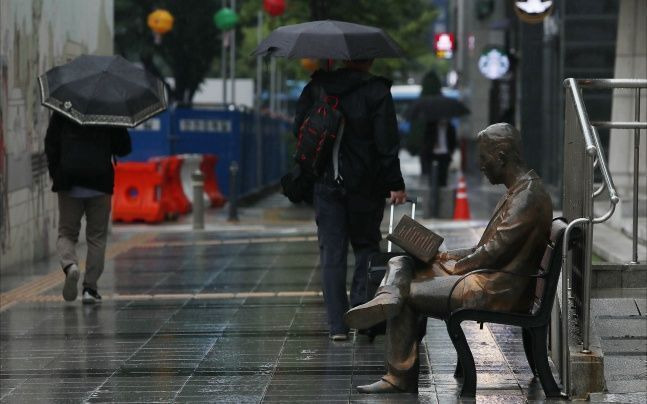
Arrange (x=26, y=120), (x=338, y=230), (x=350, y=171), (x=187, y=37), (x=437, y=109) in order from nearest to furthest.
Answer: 1. (x=350, y=171)
2. (x=338, y=230)
3. (x=26, y=120)
4. (x=437, y=109)
5. (x=187, y=37)

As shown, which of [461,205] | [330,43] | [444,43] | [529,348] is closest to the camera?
[529,348]

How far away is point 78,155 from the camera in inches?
455

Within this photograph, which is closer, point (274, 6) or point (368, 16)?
point (274, 6)

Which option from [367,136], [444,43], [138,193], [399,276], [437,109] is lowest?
[138,193]

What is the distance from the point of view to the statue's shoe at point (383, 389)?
7.59 meters

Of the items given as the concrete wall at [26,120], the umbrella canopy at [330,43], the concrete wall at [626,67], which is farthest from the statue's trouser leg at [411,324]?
the concrete wall at [626,67]

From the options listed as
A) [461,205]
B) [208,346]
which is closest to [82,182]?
[208,346]

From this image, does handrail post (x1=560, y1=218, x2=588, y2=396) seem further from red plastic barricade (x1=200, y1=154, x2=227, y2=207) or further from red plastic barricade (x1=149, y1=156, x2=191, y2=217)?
red plastic barricade (x1=200, y1=154, x2=227, y2=207)

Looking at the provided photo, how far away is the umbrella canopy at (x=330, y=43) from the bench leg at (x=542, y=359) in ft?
8.99

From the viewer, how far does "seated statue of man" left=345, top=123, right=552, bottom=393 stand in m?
7.30

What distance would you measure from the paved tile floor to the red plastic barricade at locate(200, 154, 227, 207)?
42.0 ft

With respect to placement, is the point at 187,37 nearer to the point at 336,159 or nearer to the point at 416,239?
the point at 336,159

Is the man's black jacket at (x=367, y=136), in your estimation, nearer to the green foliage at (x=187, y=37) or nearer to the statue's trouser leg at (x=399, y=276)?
the statue's trouser leg at (x=399, y=276)

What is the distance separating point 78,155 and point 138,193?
11.2m
